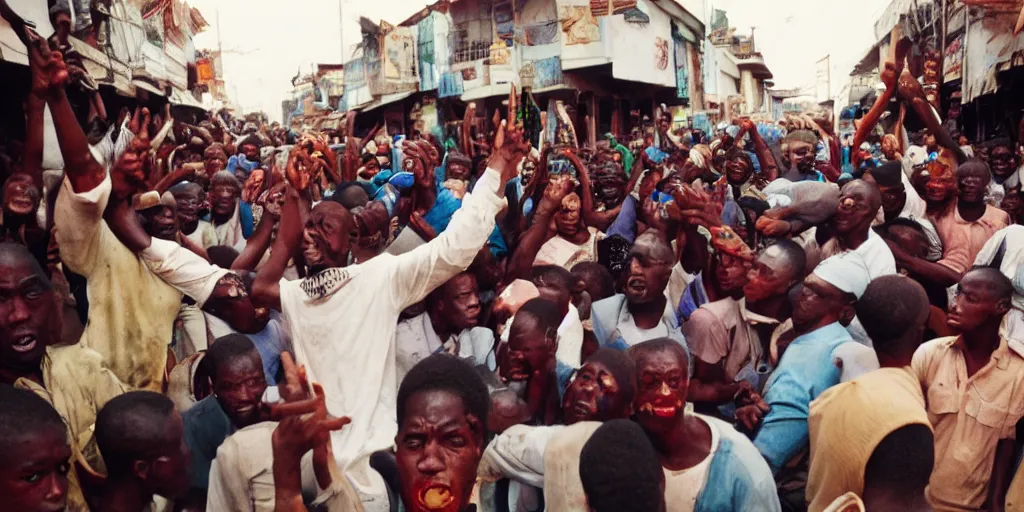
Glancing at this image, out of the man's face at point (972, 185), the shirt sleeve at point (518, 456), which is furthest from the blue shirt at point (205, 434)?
the man's face at point (972, 185)

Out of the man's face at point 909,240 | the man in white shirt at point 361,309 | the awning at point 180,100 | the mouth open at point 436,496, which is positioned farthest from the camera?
the awning at point 180,100

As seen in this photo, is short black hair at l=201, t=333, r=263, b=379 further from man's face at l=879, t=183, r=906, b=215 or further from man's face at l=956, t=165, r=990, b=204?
man's face at l=956, t=165, r=990, b=204

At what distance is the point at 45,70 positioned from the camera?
134 inches

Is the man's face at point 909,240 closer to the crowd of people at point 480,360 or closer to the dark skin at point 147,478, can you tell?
the crowd of people at point 480,360

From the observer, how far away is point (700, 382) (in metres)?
3.88

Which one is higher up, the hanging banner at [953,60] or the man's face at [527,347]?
the hanging banner at [953,60]

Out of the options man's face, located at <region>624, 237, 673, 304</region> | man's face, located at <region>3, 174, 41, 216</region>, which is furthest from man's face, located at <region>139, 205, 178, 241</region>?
man's face, located at <region>624, 237, 673, 304</region>

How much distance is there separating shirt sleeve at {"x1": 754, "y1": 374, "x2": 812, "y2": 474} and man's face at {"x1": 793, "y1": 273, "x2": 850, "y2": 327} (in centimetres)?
49

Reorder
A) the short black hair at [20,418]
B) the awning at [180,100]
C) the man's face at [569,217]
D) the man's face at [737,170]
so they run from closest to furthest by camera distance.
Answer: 1. the short black hair at [20,418]
2. the man's face at [569,217]
3. the man's face at [737,170]
4. the awning at [180,100]

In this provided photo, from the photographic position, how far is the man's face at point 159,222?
480 centimetres

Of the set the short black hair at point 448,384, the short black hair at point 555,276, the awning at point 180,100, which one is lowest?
the short black hair at point 448,384

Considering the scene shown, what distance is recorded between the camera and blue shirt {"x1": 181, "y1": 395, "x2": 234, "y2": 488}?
10.7 ft

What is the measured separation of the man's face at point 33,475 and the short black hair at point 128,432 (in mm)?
368

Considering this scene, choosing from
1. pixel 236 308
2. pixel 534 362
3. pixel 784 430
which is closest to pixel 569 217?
pixel 534 362
